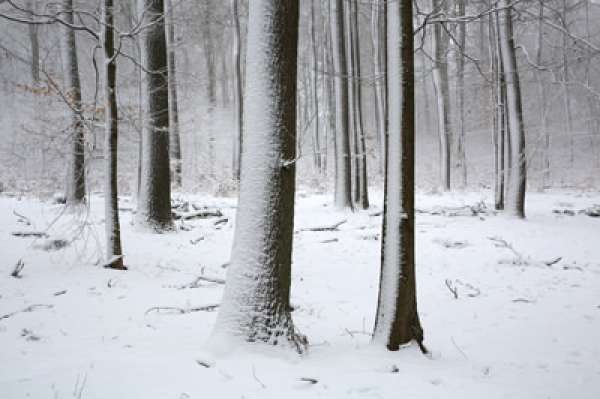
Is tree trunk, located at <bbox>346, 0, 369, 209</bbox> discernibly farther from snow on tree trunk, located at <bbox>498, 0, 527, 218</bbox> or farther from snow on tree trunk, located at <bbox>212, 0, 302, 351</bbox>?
snow on tree trunk, located at <bbox>212, 0, 302, 351</bbox>

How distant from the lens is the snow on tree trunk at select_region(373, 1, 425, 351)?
3264 millimetres

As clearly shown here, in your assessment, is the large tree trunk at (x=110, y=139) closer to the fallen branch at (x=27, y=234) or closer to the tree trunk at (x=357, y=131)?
the fallen branch at (x=27, y=234)

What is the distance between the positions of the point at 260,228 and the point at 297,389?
50.7 inches

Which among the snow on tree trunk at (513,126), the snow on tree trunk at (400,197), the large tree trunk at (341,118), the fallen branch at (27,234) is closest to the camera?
the snow on tree trunk at (400,197)

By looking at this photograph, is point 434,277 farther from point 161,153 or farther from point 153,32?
point 153,32

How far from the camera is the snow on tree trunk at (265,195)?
3152 millimetres

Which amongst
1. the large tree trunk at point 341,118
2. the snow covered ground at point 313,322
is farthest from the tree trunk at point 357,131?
the snow covered ground at point 313,322

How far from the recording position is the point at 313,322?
13.9ft

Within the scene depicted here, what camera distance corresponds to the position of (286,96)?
10.6ft

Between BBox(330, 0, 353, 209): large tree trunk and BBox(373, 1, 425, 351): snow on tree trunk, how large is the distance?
8.10 metres

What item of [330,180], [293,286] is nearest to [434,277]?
[293,286]

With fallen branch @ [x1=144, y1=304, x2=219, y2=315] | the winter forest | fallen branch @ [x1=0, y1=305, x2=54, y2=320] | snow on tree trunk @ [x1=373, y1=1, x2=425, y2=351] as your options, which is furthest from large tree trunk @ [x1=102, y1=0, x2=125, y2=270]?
snow on tree trunk @ [x1=373, y1=1, x2=425, y2=351]

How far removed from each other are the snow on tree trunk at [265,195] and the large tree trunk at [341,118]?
8.35m

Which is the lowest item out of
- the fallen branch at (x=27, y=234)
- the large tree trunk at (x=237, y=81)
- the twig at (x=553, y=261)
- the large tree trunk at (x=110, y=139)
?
the twig at (x=553, y=261)
